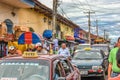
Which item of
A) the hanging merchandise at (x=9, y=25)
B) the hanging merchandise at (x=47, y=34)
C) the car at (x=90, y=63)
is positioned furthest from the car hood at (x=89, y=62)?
the hanging merchandise at (x=47, y=34)

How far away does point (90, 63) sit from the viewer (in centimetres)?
1736

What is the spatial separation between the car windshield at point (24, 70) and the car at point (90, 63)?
29.1 feet

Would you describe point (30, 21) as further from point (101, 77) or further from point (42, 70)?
point (42, 70)

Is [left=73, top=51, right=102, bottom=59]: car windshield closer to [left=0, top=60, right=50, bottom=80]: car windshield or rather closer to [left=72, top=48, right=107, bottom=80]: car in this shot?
[left=72, top=48, right=107, bottom=80]: car

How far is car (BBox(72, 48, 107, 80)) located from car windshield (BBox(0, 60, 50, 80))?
8.86m

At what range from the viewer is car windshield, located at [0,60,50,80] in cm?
809

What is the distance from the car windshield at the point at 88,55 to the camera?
736 inches

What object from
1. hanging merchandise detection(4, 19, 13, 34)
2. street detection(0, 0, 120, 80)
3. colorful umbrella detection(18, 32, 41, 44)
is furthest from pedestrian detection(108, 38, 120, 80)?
hanging merchandise detection(4, 19, 13, 34)

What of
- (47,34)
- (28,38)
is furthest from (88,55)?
(47,34)

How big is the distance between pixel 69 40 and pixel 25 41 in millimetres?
28247

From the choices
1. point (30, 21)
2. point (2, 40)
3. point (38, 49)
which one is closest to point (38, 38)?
point (2, 40)

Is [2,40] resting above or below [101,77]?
above

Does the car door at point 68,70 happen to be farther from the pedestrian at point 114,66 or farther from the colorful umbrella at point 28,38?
the colorful umbrella at point 28,38

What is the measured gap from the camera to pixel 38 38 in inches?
880
